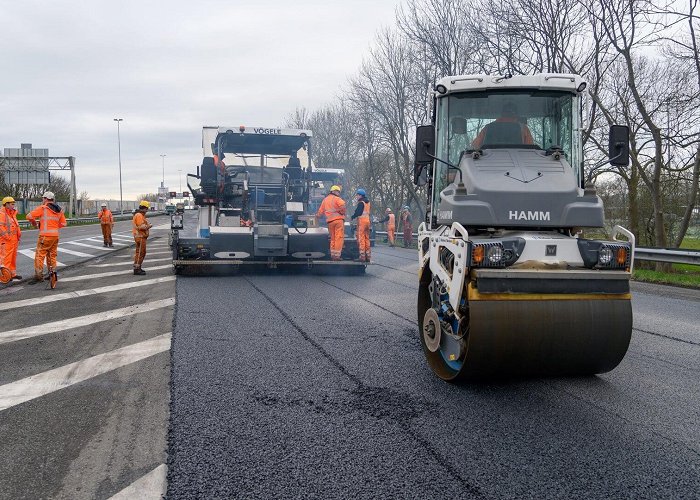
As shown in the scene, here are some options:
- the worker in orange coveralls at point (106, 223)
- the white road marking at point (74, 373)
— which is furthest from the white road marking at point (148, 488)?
the worker in orange coveralls at point (106, 223)

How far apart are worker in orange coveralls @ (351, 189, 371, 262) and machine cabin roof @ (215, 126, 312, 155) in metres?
1.83

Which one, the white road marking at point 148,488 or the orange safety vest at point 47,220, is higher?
the orange safety vest at point 47,220

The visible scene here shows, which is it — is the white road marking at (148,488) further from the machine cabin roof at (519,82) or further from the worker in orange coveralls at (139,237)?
the worker in orange coveralls at (139,237)

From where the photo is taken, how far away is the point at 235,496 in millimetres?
2898

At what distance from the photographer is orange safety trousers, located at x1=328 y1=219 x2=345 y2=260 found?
12547 mm

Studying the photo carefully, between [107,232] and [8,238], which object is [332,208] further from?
[107,232]

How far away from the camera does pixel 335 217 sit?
12.5 m

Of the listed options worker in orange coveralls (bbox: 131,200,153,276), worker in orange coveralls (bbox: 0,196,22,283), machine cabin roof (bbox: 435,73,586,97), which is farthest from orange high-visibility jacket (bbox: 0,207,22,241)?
machine cabin roof (bbox: 435,73,586,97)

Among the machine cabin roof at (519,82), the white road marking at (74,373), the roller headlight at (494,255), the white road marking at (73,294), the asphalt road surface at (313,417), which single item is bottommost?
the white road marking at (73,294)

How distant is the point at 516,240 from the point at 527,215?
51 cm

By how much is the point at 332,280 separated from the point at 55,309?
521 centimetres

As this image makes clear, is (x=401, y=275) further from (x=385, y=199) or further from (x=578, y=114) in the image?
(x=385, y=199)

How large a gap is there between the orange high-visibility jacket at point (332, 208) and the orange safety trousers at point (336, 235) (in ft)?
0.34

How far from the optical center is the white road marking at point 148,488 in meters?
2.88
